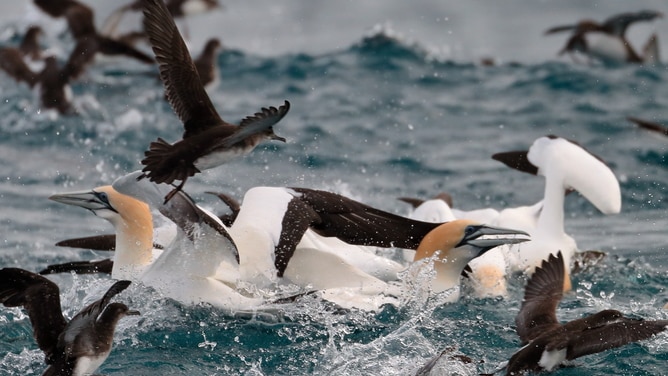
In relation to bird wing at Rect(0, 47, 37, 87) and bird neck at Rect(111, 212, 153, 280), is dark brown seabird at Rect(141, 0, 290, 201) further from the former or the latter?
bird wing at Rect(0, 47, 37, 87)

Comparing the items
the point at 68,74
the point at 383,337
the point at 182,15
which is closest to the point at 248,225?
the point at 383,337

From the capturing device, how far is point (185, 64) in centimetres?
626

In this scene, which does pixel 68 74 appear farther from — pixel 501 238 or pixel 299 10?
pixel 299 10

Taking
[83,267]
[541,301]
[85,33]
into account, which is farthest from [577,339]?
[85,33]

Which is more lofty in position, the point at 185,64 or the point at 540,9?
the point at 540,9

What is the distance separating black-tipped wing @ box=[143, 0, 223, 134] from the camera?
614cm

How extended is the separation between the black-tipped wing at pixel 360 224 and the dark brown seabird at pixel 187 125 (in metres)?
1.26

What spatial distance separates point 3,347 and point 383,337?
209 cm

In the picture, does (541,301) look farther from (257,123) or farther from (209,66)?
(209,66)

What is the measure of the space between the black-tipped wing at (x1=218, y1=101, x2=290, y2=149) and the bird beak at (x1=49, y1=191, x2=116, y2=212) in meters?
1.50

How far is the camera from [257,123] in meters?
5.45

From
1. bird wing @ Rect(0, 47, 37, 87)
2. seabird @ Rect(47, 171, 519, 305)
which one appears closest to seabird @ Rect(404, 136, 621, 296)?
seabird @ Rect(47, 171, 519, 305)

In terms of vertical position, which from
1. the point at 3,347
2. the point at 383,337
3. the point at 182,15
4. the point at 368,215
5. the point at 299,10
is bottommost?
the point at 3,347

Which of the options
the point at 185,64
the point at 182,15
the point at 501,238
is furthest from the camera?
the point at 182,15
